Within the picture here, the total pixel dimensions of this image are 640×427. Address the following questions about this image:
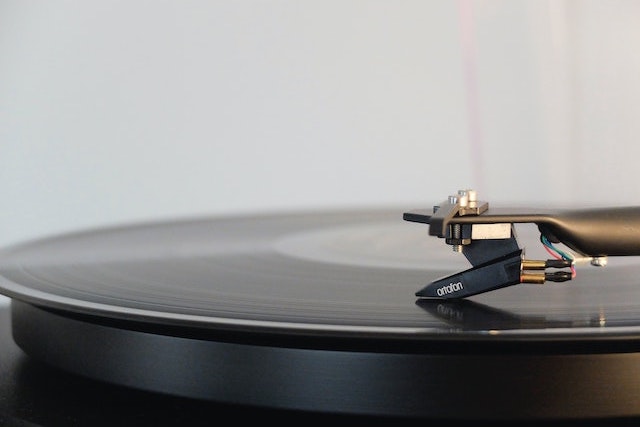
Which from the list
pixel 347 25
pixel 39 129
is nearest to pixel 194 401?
pixel 39 129

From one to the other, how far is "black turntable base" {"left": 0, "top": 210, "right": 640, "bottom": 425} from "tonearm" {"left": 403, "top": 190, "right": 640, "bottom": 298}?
26 mm

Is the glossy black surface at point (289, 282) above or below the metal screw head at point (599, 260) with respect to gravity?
below

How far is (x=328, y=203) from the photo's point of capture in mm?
2084

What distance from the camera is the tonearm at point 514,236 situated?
615 millimetres

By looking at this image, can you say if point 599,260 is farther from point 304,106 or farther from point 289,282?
point 304,106

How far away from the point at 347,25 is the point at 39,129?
0.69 metres

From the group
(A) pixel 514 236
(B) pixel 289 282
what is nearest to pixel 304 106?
(B) pixel 289 282

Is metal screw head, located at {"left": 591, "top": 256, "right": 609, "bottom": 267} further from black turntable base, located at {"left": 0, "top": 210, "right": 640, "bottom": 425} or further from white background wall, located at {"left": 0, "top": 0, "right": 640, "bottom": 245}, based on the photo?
white background wall, located at {"left": 0, "top": 0, "right": 640, "bottom": 245}

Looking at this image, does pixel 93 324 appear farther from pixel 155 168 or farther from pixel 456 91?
pixel 456 91

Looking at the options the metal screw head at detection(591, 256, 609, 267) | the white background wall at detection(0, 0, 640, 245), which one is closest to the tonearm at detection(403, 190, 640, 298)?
the metal screw head at detection(591, 256, 609, 267)

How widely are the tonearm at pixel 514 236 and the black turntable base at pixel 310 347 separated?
26 mm

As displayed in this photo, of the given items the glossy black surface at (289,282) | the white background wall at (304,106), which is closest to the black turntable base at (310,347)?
the glossy black surface at (289,282)

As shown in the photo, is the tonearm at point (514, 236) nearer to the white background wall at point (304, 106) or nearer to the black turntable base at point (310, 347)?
the black turntable base at point (310, 347)

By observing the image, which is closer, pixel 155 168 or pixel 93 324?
pixel 93 324
